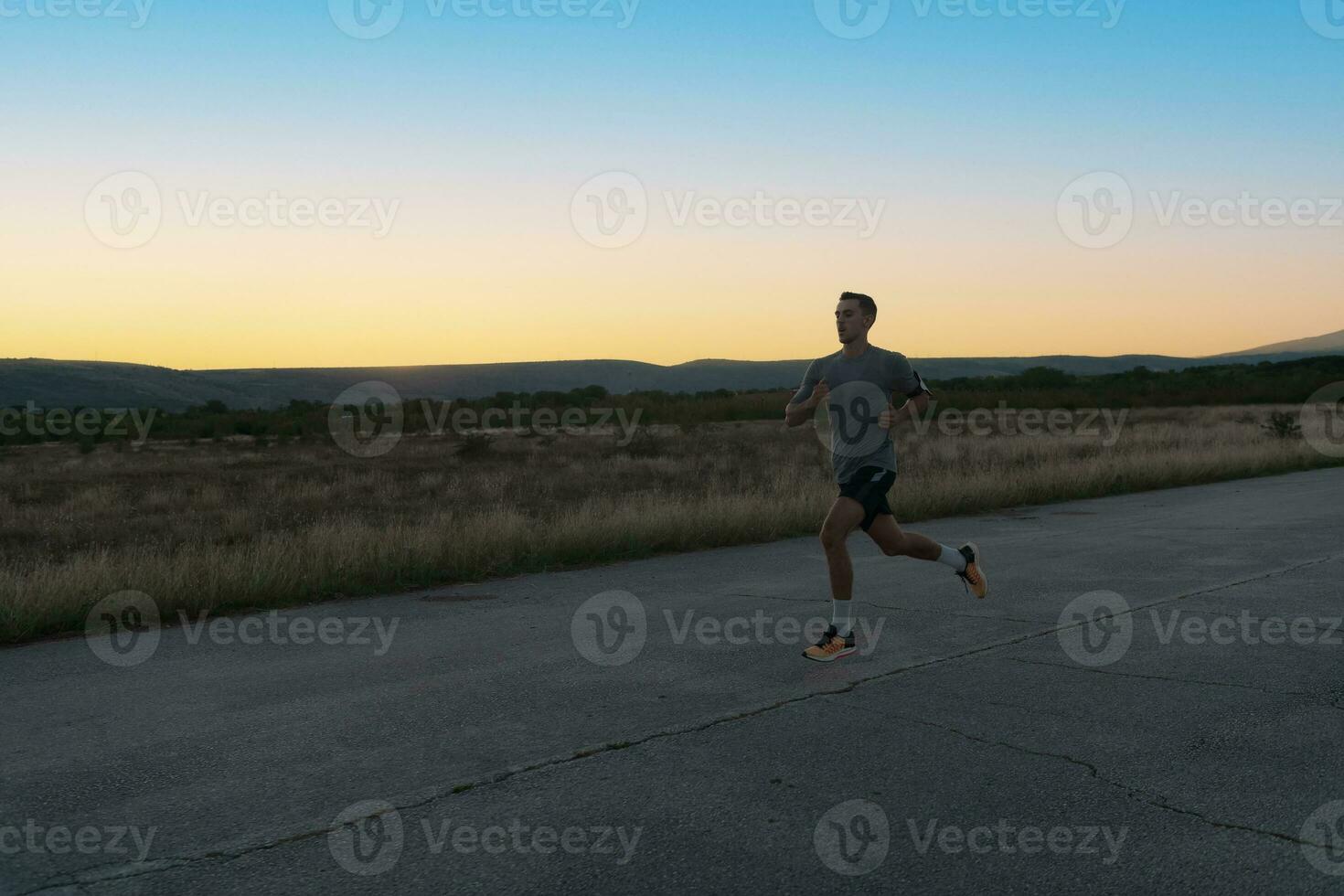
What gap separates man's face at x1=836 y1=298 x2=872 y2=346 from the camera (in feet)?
22.2

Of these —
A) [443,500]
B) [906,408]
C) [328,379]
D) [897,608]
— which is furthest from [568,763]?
[328,379]

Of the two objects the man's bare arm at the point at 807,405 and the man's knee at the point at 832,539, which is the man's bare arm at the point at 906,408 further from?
the man's knee at the point at 832,539

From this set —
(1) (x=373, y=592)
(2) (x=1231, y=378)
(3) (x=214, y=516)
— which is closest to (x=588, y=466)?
Answer: (3) (x=214, y=516)

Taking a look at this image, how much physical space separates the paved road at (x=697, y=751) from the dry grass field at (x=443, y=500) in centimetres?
131

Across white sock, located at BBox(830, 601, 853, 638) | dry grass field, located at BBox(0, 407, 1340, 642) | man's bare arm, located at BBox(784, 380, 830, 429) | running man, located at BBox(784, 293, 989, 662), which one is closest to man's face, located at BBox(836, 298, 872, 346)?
running man, located at BBox(784, 293, 989, 662)

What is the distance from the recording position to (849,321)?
677 centimetres

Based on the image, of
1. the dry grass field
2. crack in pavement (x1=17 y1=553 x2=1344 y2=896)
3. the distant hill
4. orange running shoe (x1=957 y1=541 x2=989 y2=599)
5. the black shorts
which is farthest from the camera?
the distant hill

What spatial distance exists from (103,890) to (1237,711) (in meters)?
4.87

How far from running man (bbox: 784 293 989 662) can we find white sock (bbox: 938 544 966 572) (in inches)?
34.4

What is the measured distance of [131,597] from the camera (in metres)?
8.88

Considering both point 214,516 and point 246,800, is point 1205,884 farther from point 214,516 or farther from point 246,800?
point 214,516

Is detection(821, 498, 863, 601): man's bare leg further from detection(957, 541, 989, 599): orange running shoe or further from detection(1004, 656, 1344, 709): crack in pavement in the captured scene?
detection(957, 541, 989, 599): orange running shoe

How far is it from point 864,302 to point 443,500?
53.5ft

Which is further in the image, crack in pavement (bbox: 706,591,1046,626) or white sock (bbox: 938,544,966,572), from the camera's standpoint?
crack in pavement (bbox: 706,591,1046,626)
